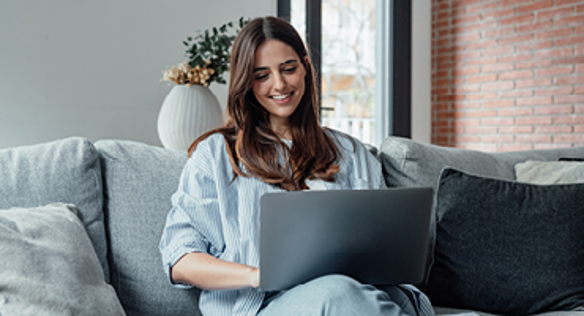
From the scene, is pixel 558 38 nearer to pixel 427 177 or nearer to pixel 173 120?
pixel 427 177

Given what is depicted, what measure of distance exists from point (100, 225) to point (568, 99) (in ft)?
11.9

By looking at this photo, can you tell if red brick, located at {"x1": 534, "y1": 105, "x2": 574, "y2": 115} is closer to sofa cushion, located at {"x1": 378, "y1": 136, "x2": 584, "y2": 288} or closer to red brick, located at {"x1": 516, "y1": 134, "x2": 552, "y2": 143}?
red brick, located at {"x1": 516, "y1": 134, "x2": 552, "y2": 143}

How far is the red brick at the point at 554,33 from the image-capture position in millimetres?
4020

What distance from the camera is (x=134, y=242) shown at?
144 centimetres

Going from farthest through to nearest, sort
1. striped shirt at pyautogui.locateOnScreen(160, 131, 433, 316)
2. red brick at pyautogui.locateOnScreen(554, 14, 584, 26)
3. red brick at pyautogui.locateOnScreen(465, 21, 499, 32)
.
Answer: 1. red brick at pyautogui.locateOnScreen(465, 21, 499, 32)
2. red brick at pyautogui.locateOnScreen(554, 14, 584, 26)
3. striped shirt at pyautogui.locateOnScreen(160, 131, 433, 316)

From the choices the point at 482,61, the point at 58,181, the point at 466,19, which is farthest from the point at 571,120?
the point at 58,181

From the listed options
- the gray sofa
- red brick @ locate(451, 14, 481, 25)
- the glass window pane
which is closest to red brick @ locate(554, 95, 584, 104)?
red brick @ locate(451, 14, 481, 25)

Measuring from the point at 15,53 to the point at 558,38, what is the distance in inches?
140

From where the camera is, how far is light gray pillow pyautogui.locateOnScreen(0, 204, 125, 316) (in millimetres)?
1079

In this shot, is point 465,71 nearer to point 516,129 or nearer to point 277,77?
point 516,129

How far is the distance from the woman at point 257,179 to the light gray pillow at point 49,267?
0.18 m

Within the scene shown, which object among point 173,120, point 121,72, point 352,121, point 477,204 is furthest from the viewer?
point 352,121

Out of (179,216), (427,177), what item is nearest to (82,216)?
(179,216)

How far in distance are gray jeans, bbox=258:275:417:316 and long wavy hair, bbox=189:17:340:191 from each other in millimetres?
390
